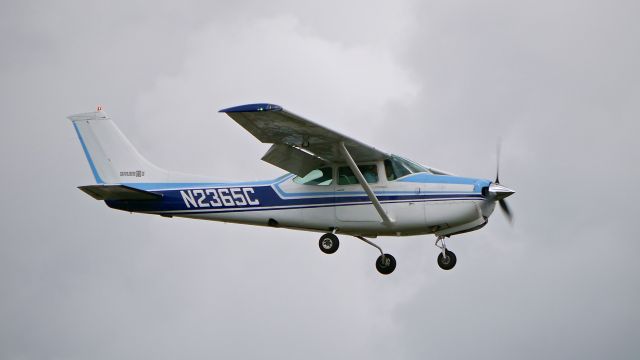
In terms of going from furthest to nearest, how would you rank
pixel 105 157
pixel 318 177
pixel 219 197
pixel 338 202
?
pixel 105 157 → pixel 219 197 → pixel 318 177 → pixel 338 202

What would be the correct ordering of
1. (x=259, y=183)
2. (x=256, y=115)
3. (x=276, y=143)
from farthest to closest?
(x=259, y=183) < (x=276, y=143) < (x=256, y=115)

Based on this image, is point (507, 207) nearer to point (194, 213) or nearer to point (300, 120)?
point (300, 120)

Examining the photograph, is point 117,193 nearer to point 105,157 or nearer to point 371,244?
point 105,157

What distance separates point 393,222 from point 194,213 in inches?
195

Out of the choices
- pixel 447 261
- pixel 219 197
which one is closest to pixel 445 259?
pixel 447 261

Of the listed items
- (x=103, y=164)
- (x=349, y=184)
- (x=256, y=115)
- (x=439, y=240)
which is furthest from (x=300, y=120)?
(x=103, y=164)

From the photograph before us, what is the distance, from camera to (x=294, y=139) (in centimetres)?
2205

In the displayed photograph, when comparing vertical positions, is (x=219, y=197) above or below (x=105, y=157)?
below

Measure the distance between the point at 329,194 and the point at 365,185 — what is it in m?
1.14

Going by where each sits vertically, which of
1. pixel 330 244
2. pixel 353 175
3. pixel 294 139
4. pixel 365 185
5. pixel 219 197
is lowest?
pixel 330 244

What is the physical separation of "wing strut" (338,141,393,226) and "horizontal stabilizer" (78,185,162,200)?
4.96m

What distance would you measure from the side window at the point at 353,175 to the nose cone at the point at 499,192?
2573mm

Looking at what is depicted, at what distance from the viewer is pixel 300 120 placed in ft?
68.1

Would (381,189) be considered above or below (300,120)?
below
